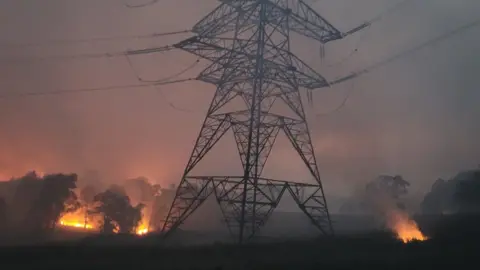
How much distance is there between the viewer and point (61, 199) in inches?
2104

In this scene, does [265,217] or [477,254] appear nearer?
[477,254]

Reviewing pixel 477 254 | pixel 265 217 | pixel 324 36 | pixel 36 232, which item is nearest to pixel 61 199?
pixel 36 232

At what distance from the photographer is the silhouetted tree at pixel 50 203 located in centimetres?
4935

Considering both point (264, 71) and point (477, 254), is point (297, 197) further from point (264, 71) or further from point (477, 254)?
point (477, 254)

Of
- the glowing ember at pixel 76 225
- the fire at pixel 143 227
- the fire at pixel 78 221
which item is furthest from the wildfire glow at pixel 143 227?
the glowing ember at pixel 76 225

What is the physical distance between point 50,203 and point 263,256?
120 feet

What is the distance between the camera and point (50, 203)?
169ft

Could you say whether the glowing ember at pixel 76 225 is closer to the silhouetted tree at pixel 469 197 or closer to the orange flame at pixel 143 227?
the orange flame at pixel 143 227

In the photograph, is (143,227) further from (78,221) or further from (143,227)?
(78,221)

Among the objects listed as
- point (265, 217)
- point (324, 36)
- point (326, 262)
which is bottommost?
point (326, 262)

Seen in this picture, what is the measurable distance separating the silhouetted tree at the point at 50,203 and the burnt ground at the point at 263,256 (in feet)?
85.8

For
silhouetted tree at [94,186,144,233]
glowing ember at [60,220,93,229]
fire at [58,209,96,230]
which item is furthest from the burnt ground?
glowing ember at [60,220,93,229]

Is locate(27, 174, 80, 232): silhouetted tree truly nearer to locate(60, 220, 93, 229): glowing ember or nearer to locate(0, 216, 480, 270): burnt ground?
locate(60, 220, 93, 229): glowing ember

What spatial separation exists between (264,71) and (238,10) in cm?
437
